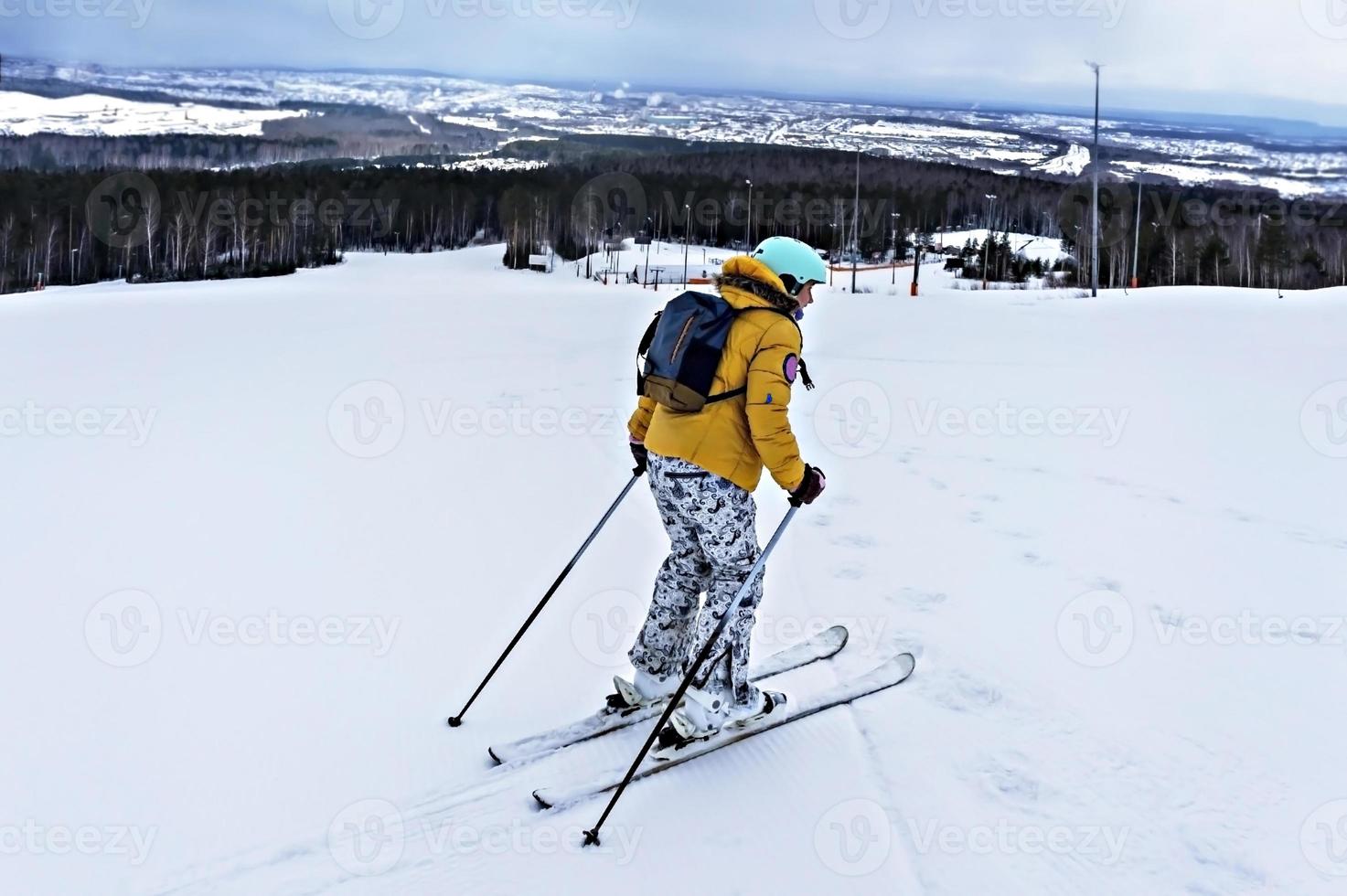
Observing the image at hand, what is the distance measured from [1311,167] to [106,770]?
333ft

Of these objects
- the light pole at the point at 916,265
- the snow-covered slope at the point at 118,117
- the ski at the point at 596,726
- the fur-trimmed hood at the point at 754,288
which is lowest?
the ski at the point at 596,726

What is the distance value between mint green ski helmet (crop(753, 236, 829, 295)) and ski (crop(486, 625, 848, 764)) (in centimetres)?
140

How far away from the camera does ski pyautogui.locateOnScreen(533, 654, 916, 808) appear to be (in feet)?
8.55

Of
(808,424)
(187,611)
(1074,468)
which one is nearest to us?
(187,611)

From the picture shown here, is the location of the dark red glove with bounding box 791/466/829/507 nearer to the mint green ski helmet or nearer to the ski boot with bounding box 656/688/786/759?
the mint green ski helmet

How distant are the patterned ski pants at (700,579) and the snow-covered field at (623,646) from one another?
0.26 metres

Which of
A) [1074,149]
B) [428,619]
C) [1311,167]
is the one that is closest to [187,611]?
[428,619]

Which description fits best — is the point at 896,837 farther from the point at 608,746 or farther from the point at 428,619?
the point at 428,619

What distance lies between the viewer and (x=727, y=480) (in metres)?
2.73

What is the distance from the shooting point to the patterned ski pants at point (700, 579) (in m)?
2.75

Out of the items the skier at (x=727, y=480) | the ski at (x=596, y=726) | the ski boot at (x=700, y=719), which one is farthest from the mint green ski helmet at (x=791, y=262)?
the ski at (x=596, y=726)

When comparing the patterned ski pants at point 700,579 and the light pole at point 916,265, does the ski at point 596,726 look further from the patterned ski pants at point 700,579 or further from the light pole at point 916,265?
the light pole at point 916,265

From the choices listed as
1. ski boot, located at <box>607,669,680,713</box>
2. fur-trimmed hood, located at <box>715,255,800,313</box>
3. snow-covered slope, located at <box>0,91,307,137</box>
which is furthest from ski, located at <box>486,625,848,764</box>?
snow-covered slope, located at <box>0,91,307,137</box>

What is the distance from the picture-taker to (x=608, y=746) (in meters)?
2.87
